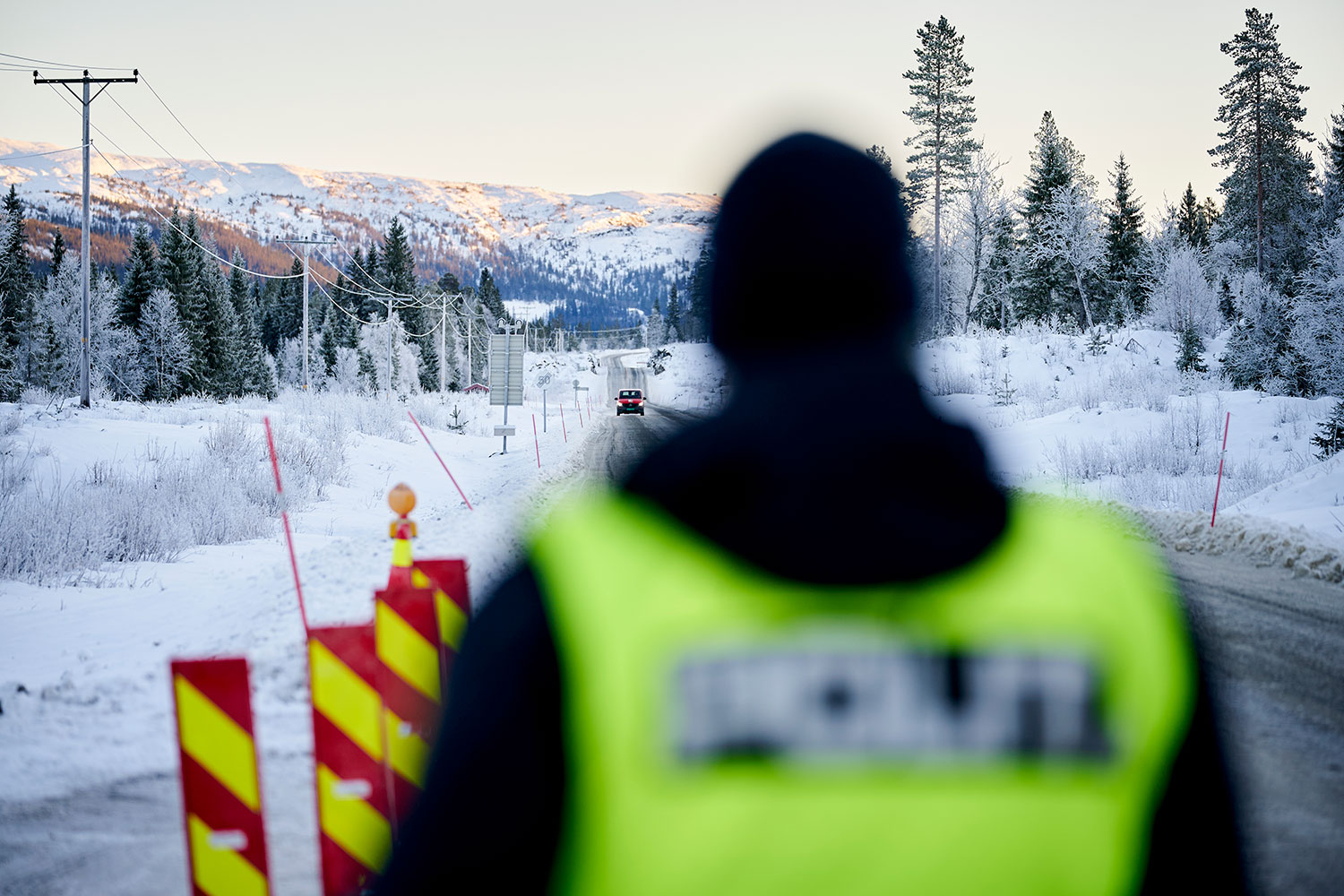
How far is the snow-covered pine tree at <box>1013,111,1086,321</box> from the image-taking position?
151 ft

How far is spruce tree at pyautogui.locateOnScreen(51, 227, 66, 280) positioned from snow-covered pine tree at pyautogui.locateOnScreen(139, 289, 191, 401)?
65.0 feet

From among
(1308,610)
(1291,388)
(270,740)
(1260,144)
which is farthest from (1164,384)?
(1260,144)

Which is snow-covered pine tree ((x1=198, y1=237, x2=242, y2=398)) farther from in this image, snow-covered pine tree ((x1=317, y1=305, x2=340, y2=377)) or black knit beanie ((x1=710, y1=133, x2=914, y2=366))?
black knit beanie ((x1=710, y1=133, x2=914, y2=366))

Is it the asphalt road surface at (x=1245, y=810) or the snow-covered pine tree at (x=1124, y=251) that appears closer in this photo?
the asphalt road surface at (x=1245, y=810)

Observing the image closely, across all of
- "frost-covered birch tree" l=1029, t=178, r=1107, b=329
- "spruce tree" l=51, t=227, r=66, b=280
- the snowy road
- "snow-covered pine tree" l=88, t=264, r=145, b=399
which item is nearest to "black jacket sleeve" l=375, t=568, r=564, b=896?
the snowy road

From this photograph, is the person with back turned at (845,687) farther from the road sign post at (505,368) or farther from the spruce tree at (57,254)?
the spruce tree at (57,254)

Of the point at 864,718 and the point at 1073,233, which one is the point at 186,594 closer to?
the point at 864,718

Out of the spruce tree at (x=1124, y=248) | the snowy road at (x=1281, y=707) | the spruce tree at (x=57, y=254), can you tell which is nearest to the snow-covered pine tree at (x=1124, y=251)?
the spruce tree at (x=1124, y=248)

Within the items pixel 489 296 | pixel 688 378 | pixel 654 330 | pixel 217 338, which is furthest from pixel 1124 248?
pixel 654 330

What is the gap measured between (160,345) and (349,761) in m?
63.7

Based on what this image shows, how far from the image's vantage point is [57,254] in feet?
236

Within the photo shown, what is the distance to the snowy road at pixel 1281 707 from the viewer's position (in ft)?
8.80

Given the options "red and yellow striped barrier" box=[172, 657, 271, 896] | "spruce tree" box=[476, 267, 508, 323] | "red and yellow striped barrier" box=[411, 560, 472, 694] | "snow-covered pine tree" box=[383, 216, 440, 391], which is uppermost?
"spruce tree" box=[476, 267, 508, 323]

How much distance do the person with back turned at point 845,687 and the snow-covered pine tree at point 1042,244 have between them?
153 ft
